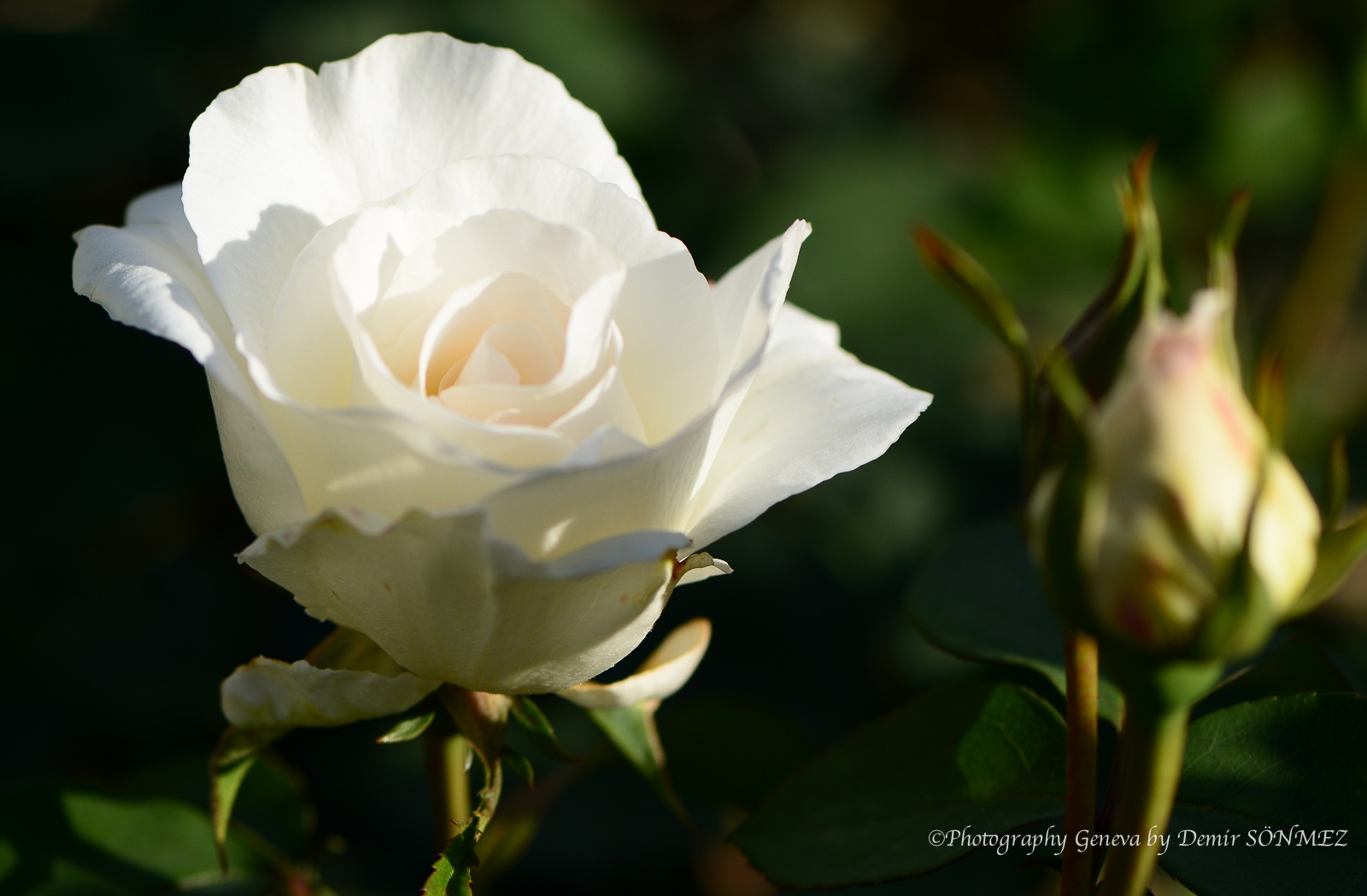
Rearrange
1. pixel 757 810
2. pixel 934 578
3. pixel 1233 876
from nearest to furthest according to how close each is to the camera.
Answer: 1. pixel 1233 876
2. pixel 757 810
3. pixel 934 578

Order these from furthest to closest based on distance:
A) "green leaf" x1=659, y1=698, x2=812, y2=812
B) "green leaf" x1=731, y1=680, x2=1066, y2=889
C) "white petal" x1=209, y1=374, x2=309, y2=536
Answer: "green leaf" x1=659, y1=698, x2=812, y2=812 < "green leaf" x1=731, y1=680, x2=1066, y2=889 < "white petal" x1=209, y1=374, x2=309, y2=536

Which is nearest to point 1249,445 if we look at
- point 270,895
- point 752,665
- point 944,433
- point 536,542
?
point 536,542

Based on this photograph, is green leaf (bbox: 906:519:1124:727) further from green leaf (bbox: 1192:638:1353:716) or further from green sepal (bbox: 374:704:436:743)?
green sepal (bbox: 374:704:436:743)

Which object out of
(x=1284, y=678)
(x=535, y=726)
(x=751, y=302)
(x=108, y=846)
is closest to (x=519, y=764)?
(x=535, y=726)

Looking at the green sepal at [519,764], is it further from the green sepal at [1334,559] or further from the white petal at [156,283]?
the green sepal at [1334,559]

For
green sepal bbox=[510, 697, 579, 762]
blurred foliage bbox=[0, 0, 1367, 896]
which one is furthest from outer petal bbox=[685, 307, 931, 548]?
blurred foliage bbox=[0, 0, 1367, 896]

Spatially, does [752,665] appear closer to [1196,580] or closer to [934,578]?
[934,578]

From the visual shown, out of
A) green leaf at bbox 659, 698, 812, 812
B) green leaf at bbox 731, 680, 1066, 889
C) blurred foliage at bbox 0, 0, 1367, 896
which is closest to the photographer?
green leaf at bbox 731, 680, 1066, 889
